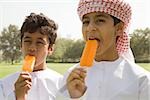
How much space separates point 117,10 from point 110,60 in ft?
1.36

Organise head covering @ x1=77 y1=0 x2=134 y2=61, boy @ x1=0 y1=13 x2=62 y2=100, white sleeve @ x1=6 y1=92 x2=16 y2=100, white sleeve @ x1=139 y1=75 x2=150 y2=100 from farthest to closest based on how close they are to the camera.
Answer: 1. boy @ x1=0 y1=13 x2=62 y2=100
2. white sleeve @ x1=6 y1=92 x2=16 y2=100
3. head covering @ x1=77 y1=0 x2=134 y2=61
4. white sleeve @ x1=139 y1=75 x2=150 y2=100

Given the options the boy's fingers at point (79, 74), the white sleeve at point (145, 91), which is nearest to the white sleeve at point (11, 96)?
the boy's fingers at point (79, 74)

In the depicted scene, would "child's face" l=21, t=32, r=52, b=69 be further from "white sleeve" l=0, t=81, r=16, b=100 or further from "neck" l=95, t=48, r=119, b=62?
"neck" l=95, t=48, r=119, b=62

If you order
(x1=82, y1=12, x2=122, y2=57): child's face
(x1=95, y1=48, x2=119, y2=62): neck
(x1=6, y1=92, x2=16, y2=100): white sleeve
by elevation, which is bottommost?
(x1=6, y1=92, x2=16, y2=100): white sleeve

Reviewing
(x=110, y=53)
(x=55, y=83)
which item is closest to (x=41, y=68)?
(x=55, y=83)

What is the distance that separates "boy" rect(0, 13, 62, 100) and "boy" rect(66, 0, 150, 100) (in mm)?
645

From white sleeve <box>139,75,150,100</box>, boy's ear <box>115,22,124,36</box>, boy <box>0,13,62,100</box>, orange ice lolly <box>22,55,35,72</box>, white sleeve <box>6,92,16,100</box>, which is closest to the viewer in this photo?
white sleeve <box>139,75,150,100</box>

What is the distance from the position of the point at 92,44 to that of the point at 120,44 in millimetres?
373

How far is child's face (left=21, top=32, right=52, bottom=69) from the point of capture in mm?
3264

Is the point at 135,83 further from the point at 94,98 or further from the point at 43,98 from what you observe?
the point at 43,98

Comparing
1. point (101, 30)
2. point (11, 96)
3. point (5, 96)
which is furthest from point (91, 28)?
point (5, 96)

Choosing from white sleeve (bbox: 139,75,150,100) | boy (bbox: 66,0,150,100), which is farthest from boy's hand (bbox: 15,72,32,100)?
white sleeve (bbox: 139,75,150,100)

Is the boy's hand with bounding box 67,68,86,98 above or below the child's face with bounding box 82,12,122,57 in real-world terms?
below

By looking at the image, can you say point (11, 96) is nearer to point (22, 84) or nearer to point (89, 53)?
point (22, 84)
